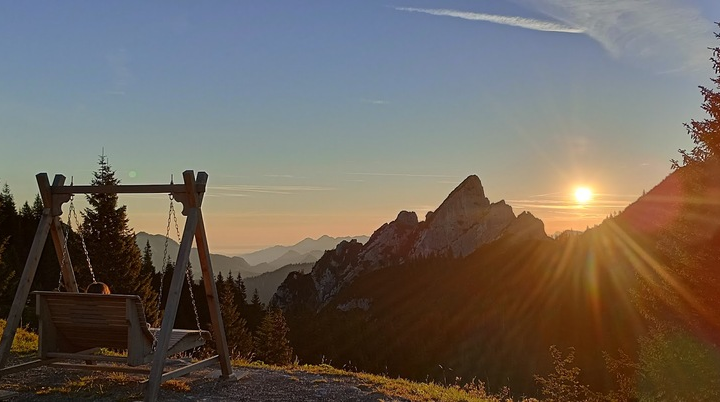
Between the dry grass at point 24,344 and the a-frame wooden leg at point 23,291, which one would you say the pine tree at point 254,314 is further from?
the a-frame wooden leg at point 23,291

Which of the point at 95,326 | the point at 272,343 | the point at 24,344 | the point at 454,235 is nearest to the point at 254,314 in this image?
the point at 272,343

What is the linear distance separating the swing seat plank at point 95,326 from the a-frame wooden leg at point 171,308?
0.35 m

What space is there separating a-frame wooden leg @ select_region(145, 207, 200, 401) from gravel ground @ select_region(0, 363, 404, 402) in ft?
2.18

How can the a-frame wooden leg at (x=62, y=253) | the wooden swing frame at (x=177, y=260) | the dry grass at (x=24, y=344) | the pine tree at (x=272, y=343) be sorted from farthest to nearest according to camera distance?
the pine tree at (x=272, y=343) < the dry grass at (x=24, y=344) < the a-frame wooden leg at (x=62, y=253) < the wooden swing frame at (x=177, y=260)

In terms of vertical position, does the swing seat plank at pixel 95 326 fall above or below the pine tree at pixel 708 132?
below

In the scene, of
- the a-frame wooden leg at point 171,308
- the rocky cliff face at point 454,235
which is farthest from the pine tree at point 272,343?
the rocky cliff face at point 454,235

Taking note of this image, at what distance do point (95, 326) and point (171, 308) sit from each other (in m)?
1.22

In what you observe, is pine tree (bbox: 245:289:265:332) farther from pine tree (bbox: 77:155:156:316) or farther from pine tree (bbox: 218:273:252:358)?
pine tree (bbox: 77:155:156:316)

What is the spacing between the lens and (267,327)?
179 ft

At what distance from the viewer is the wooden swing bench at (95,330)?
26.3 ft

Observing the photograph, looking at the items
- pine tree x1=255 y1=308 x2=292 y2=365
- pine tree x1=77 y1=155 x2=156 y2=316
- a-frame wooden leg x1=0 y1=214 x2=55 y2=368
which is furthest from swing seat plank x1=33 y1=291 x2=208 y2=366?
pine tree x1=255 y1=308 x2=292 y2=365

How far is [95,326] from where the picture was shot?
826cm

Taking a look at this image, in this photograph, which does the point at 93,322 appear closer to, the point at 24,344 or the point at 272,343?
the point at 24,344

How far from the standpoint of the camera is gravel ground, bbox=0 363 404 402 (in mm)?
8430
